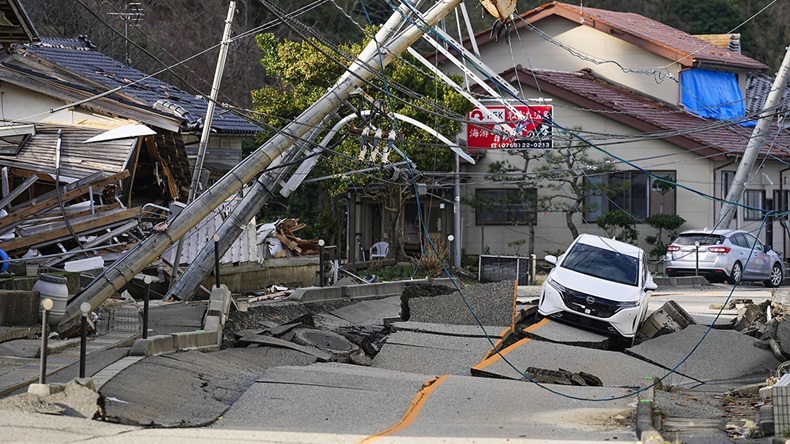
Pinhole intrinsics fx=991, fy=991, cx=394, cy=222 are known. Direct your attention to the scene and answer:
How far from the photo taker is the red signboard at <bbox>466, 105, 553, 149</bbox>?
69.0 feet

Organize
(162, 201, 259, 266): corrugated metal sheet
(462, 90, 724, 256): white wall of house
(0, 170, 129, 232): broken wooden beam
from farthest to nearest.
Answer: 1. (462, 90, 724, 256): white wall of house
2. (162, 201, 259, 266): corrugated metal sheet
3. (0, 170, 129, 232): broken wooden beam

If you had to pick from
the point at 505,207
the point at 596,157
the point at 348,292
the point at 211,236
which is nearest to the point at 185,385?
the point at 348,292

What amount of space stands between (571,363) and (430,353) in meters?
2.24

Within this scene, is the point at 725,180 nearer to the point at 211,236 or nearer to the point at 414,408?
the point at 211,236

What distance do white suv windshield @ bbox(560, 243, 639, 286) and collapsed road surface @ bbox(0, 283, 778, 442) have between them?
146cm

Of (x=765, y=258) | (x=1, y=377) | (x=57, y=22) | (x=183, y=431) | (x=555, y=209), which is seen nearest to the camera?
(x=183, y=431)

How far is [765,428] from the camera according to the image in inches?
355

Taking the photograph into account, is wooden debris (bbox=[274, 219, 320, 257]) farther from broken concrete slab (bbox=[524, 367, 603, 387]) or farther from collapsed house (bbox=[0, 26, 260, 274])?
broken concrete slab (bbox=[524, 367, 603, 387])

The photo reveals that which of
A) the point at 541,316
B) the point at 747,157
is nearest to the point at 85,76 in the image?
the point at 541,316

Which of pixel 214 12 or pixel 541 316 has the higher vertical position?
pixel 214 12

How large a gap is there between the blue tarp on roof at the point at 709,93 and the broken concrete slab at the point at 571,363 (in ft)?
75.6

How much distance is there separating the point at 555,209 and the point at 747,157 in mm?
8169

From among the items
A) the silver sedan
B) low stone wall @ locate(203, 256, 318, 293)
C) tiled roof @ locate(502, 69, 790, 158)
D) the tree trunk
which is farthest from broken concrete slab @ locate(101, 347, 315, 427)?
tiled roof @ locate(502, 69, 790, 158)

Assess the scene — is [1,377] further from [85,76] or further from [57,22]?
[57,22]
